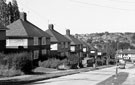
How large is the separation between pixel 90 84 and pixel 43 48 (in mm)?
30558

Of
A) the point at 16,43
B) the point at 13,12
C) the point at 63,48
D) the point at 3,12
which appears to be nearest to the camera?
the point at 16,43

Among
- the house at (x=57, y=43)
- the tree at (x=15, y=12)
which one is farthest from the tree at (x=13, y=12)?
the house at (x=57, y=43)

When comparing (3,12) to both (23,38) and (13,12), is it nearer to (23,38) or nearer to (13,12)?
(13,12)

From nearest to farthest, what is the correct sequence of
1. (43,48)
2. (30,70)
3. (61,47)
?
(30,70) < (43,48) < (61,47)

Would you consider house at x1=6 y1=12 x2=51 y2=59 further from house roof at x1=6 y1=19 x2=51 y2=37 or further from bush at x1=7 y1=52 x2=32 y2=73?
bush at x1=7 y1=52 x2=32 y2=73

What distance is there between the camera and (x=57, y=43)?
212ft

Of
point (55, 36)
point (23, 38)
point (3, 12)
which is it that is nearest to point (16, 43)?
point (23, 38)

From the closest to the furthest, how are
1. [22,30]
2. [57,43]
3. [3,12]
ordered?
1. [22,30]
2. [57,43]
3. [3,12]

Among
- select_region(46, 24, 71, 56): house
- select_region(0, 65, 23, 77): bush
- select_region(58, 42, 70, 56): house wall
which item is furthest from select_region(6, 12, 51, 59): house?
select_region(58, 42, 70, 56): house wall

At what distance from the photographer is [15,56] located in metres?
32.2

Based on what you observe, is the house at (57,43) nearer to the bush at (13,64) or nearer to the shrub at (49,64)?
the shrub at (49,64)

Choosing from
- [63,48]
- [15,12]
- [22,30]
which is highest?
[15,12]

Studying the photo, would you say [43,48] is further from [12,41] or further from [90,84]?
[90,84]

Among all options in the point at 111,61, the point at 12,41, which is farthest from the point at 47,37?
the point at 111,61
